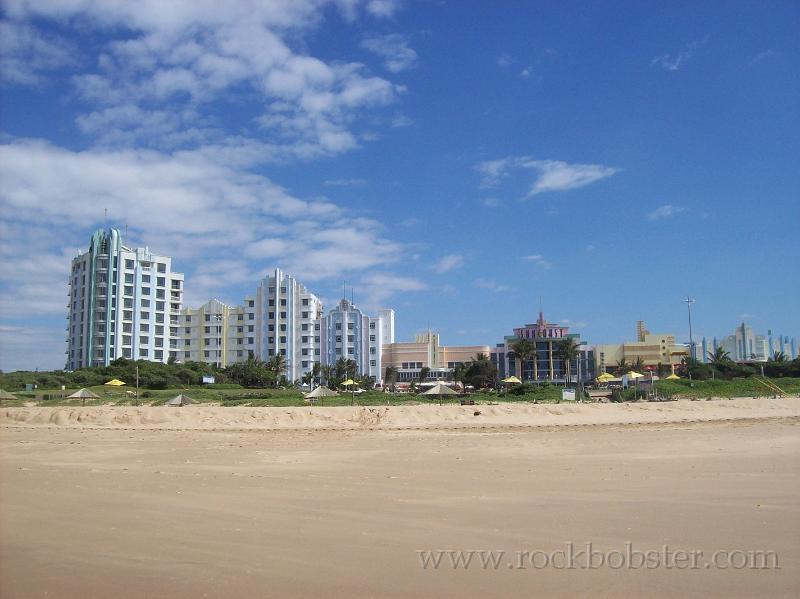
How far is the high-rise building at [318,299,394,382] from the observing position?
12412cm

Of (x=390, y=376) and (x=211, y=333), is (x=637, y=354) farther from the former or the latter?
(x=211, y=333)

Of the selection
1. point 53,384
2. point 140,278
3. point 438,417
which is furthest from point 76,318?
point 438,417

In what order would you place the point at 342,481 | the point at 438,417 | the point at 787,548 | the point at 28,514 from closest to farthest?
1. the point at 787,548
2. the point at 28,514
3. the point at 342,481
4. the point at 438,417

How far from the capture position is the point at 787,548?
689 cm

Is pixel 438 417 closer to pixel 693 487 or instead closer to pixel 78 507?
pixel 693 487

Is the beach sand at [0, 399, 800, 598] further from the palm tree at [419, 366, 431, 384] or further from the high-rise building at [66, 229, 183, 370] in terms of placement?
the high-rise building at [66, 229, 183, 370]

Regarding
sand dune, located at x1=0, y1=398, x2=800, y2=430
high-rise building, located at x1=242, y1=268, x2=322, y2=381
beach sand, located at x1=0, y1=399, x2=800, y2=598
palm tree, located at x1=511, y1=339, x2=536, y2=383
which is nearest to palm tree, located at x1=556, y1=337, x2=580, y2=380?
palm tree, located at x1=511, y1=339, x2=536, y2=383

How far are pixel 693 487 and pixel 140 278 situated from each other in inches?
4697

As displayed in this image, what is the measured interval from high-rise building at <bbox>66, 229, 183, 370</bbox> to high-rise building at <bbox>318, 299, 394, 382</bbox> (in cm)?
2975

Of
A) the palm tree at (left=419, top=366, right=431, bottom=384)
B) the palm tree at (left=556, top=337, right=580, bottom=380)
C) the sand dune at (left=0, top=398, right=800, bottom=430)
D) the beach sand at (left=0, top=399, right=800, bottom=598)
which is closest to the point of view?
the beach sand at (left=0, top=399, right=800, bottom=598)

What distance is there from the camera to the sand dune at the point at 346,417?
31.3m

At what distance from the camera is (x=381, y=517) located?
329 inches

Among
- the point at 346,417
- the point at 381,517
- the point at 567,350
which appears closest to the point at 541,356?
the point at 567,350

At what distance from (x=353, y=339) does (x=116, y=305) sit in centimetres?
4259
